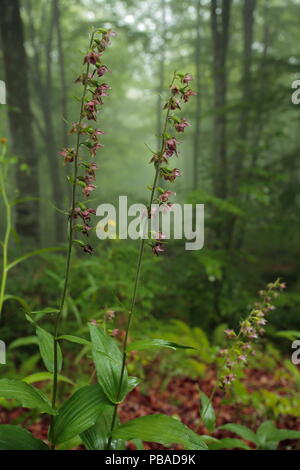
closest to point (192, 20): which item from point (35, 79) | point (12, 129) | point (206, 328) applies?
point (35, 79)

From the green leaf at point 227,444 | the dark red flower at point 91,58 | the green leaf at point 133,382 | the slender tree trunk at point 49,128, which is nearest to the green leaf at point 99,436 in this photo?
the green leaf at point 133,382

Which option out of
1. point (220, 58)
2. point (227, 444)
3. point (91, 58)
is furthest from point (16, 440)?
point (220, 58)

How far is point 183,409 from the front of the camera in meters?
3.38

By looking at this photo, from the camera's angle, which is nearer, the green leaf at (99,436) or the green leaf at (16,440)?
the green leaf at (16,440)

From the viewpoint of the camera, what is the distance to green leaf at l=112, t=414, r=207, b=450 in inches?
56.6

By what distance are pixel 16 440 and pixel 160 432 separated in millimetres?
612

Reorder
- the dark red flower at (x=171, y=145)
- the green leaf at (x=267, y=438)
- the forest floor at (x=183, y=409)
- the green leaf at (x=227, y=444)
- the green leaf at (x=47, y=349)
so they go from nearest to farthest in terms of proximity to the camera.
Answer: the dark red flower at (x=171, y=145), the green leaf at (x=47, y=349), the green leaf at (x=227, y=444), the green leaf at (x=267, y=438), the forest floor at (x=183, y=409)

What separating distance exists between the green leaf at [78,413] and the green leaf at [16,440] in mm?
71

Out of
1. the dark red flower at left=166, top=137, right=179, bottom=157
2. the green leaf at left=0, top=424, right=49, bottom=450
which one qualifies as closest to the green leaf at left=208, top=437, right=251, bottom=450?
the green leaf at left=0, top=424, right=49, bottom=450

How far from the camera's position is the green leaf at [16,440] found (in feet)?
4.95

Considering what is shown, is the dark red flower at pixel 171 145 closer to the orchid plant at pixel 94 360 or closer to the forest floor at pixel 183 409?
the orchid plant at pixel 94 360

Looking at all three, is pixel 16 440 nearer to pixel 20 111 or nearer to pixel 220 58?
pixel 20 111

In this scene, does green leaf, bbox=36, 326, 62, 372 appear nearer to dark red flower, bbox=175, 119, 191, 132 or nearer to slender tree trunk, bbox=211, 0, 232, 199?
dark red flower, bbox=175, 119, 191, 132

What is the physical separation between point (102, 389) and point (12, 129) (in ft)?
15.3
